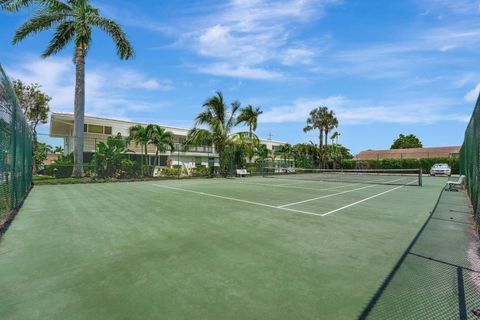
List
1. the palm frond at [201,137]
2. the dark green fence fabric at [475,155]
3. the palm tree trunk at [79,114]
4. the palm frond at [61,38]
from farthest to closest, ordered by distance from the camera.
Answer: the palm frond at [201,137] < the palm frond at [61,38] < the palm tree trunk at [79,114] < the dark green fence fabric at [475,155]

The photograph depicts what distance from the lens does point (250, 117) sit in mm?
26438

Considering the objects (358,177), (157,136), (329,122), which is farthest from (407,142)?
(157,136)

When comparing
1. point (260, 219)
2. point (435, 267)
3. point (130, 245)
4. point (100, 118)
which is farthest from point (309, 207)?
point (100, 118)

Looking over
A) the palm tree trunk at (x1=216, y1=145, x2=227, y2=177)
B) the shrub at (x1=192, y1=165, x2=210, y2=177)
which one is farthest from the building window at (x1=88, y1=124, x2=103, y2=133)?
the palm tree trunk at (x1=216, y1=145, x2=227, y2=177)

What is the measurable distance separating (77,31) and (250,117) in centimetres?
1556

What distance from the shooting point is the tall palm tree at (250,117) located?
25.7 meters

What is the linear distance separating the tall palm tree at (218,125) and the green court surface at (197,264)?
58.2 feet

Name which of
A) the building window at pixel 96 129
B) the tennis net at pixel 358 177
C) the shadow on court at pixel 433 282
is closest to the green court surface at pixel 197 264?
the shadow on court at pixel 433 282

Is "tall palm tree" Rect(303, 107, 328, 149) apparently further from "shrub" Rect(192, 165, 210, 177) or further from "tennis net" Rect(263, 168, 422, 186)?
"shrub" Rect(192, 165, 210, 177)

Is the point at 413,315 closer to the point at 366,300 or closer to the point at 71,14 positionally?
the point at 366,300

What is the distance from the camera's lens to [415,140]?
75688 mm

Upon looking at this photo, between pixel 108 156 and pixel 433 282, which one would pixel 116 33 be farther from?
pixel 433 282

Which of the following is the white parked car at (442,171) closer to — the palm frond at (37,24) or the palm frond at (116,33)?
the palm frond at (116,33)

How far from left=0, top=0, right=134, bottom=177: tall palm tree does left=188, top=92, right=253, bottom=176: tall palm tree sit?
8.52 m
